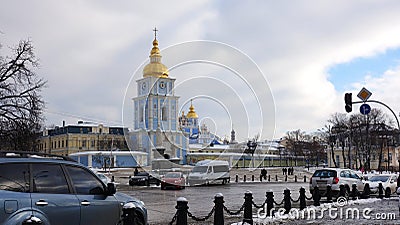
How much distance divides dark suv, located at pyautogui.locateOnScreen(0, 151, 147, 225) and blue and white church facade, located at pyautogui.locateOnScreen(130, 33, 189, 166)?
199 feet

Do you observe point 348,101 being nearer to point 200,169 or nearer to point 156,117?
point 200,169

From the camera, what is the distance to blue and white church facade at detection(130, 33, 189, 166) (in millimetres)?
75188

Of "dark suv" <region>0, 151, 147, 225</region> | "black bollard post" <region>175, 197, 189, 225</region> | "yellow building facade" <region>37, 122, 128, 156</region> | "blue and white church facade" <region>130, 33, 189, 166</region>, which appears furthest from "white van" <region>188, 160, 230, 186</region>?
"yellow building facade" <region>37, 122, 128, 156</region>

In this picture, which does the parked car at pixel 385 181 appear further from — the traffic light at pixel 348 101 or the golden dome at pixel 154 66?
the golden dome at pixel 154 66

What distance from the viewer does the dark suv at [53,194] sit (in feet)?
22.7

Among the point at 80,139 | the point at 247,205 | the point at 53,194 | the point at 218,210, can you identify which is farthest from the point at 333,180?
the point at 80,139

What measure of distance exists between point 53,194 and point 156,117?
72.2 meters

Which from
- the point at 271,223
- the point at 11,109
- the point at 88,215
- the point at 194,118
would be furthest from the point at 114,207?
the point at 194,118

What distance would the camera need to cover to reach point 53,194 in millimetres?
7625

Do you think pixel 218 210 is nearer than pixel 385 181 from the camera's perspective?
Yes

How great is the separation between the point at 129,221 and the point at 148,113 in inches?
2669

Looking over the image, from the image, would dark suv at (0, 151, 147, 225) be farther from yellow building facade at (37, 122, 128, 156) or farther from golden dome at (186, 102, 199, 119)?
yellow building facade at (37, 122, 128, 156)

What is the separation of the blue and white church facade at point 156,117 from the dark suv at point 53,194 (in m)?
60.6

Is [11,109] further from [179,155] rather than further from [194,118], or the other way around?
[194,118]
